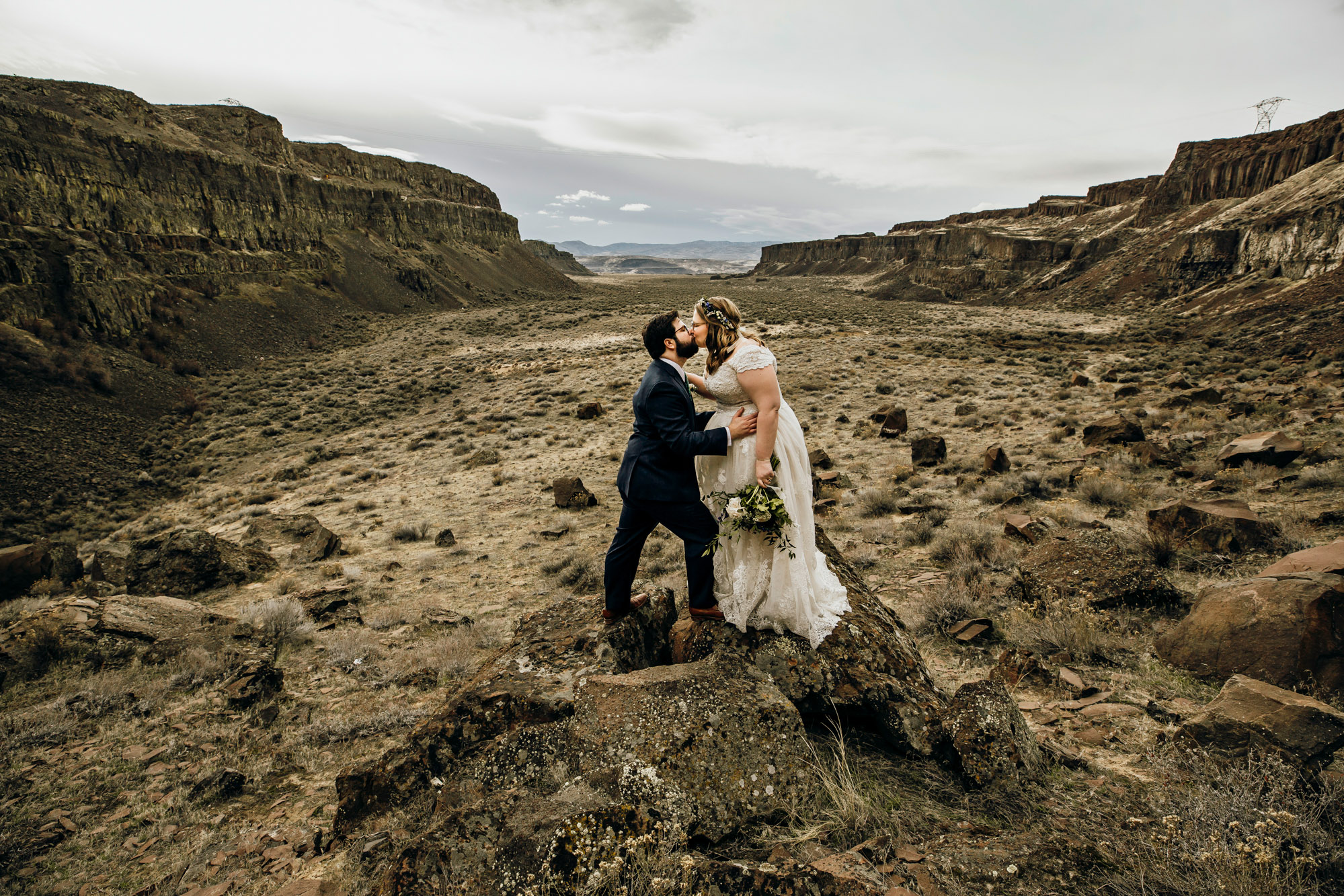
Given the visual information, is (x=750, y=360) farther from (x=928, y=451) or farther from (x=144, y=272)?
(x=144, y=272)

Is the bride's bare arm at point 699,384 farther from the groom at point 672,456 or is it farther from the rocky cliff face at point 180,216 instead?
the rocky cliff face at point 180,216

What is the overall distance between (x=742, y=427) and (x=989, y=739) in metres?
1.92

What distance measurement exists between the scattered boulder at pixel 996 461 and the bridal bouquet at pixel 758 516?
25.8 ft

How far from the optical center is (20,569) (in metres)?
8.33

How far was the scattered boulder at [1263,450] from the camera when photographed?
7480mm

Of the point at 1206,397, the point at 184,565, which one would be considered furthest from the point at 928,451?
the point at 184,565

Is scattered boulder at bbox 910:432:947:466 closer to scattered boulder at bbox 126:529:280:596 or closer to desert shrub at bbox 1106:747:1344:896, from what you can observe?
desert shrub at bbox 1106:747:1344:896

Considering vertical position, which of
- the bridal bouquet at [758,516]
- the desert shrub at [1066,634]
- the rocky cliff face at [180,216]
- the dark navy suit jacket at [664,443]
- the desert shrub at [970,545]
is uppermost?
the rocky cliff face at [180,216]

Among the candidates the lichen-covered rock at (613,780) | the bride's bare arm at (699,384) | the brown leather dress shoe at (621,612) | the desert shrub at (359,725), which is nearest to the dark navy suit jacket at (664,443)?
the bride's bare arm at (699,384)

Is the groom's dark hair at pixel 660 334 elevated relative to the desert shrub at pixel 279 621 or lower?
elevated

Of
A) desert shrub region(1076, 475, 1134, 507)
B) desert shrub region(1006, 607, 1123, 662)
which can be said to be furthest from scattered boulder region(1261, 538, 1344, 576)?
desert shrub region(1076, 475, 1134, 507)

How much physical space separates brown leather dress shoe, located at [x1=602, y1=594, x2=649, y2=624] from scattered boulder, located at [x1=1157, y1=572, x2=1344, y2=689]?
352 cm

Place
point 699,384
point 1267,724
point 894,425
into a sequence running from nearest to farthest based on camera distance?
point 1267,724 → point 699,384 → point 894,425

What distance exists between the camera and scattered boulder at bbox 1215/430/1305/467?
748cm
